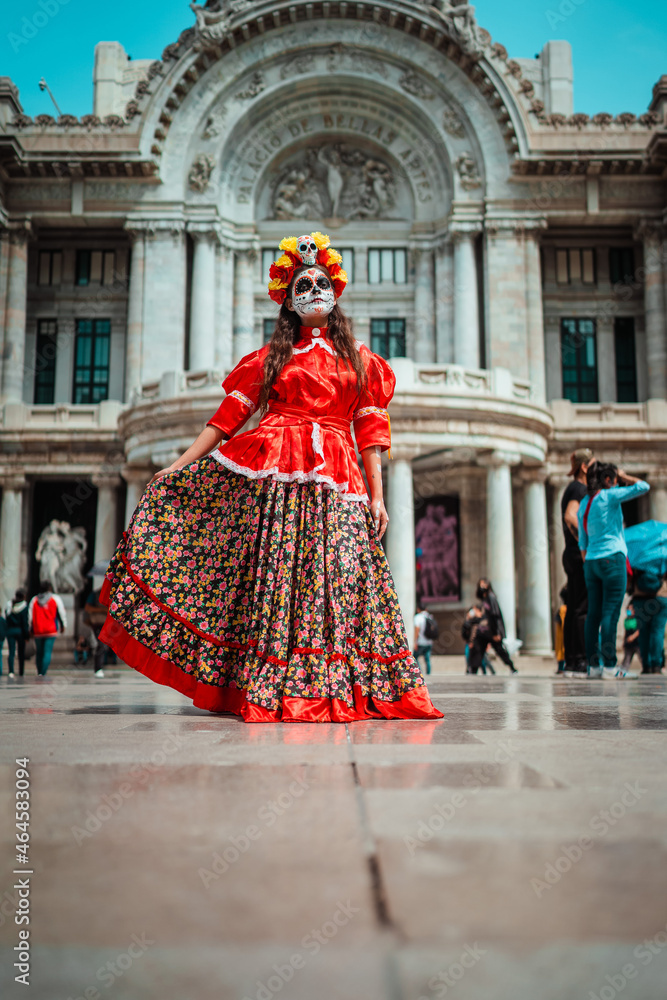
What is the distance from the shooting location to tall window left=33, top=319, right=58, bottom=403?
1273 inches

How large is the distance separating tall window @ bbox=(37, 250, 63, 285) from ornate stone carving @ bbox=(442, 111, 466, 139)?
14.1m

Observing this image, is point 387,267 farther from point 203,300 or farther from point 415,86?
point 203,300

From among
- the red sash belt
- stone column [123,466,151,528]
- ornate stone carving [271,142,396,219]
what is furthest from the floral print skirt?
ornate stone carving [271,142,396,219]

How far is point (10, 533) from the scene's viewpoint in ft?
90.5

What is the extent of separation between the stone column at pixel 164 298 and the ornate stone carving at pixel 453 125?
9.49 meters

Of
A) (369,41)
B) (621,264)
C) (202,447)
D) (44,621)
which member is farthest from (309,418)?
(621,264)

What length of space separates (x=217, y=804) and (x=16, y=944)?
73 cm

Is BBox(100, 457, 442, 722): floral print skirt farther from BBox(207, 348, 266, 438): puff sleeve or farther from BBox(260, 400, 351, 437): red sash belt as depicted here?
BBox(260, 400, 351, 437): red sash belt

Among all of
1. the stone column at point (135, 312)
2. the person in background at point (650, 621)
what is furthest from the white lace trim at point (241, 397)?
the stone column at point (135, 312)

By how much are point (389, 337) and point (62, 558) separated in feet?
43.4

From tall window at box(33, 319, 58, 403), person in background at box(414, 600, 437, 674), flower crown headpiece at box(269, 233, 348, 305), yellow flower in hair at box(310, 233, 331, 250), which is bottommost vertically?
person in background at box(414, 600, 437, 674)

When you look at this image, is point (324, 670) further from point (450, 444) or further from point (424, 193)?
point (424, 193)

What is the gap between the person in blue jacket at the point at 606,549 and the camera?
9336mm

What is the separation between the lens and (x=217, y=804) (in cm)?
202
